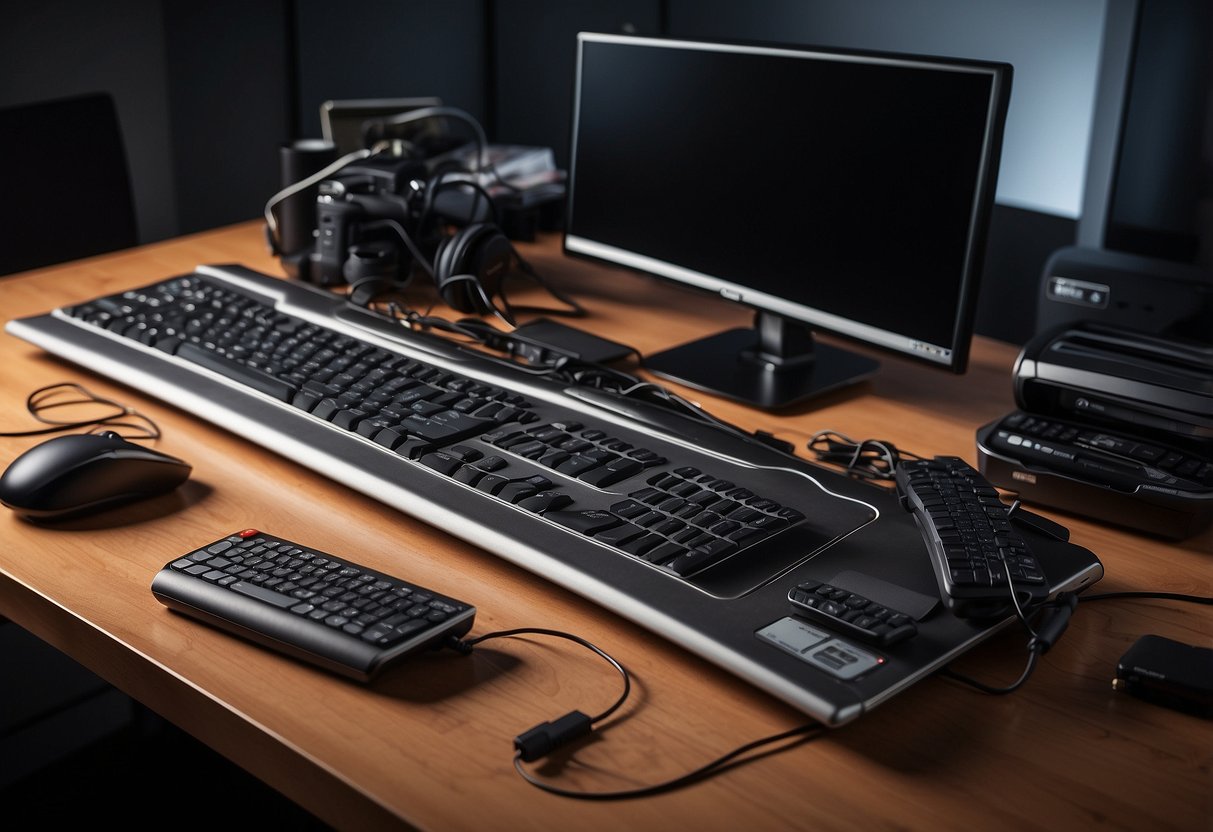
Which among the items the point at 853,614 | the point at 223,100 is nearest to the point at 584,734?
the point at 853,614

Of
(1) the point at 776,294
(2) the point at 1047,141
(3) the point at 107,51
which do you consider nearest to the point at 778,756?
(1) the point at 776,294

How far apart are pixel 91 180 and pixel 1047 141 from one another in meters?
1.82

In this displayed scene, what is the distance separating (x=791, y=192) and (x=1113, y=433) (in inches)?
15.6

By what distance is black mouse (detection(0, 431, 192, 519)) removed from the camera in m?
0.91

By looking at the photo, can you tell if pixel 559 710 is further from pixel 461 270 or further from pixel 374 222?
pixel 374 222

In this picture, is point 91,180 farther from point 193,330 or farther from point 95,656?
point 95,656

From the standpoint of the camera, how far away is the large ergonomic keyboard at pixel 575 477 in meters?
0.75

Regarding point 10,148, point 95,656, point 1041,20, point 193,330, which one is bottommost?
point 95,656

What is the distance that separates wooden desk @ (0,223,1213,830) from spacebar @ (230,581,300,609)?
3cm

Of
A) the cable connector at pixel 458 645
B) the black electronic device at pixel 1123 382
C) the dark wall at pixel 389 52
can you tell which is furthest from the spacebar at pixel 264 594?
the dark wall at pixel 389 52

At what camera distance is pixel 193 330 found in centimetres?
124

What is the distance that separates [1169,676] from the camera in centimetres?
74

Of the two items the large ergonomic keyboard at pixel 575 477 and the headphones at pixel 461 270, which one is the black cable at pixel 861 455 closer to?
the large ergonomic keyboard at pixel 575 477

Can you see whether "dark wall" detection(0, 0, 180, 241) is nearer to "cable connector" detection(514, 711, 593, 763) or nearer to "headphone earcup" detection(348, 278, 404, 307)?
"headphone earcup" detection(348, 278, 404, 307)
